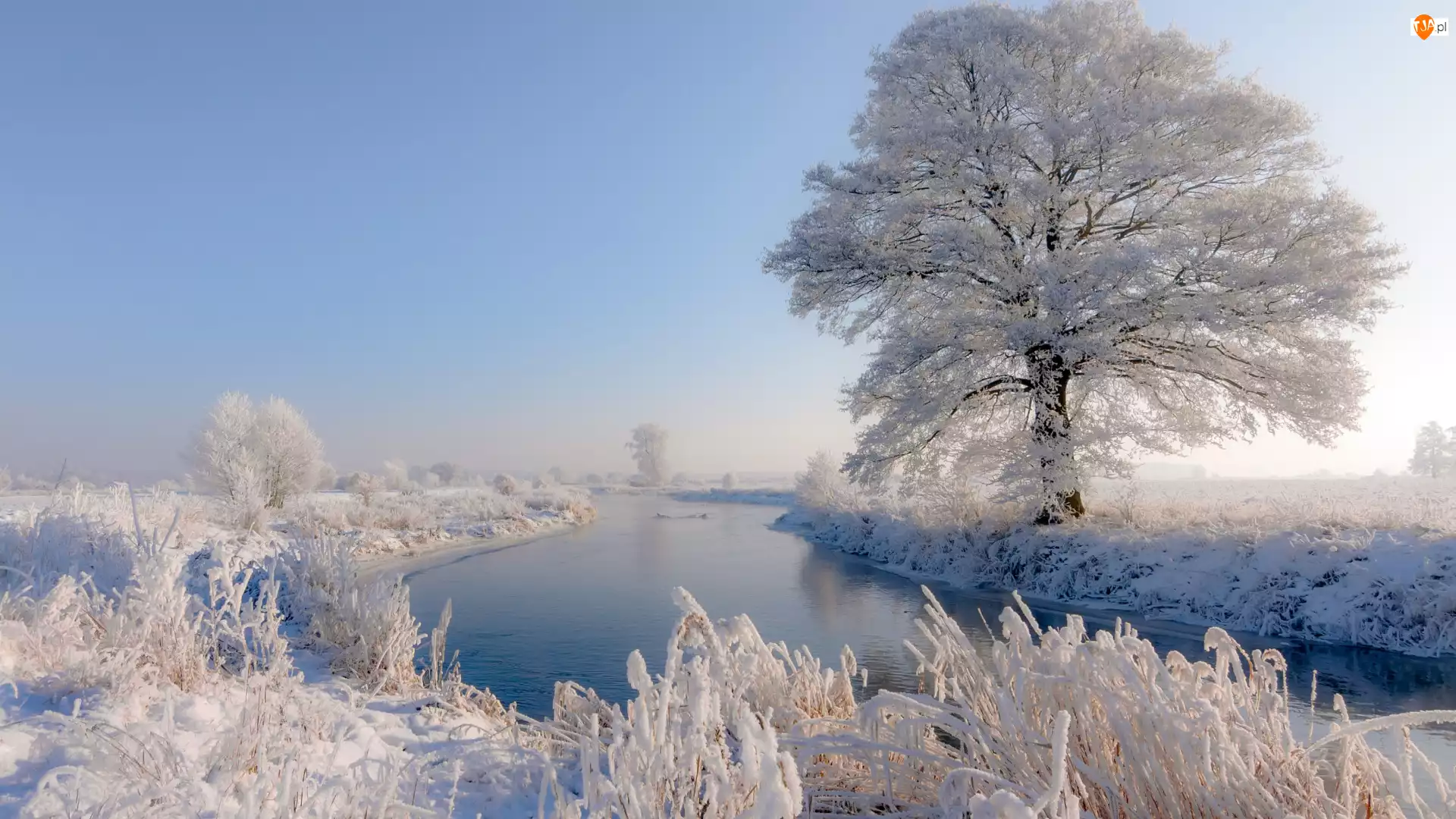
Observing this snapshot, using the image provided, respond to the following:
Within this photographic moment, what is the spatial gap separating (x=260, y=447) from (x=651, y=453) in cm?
4777

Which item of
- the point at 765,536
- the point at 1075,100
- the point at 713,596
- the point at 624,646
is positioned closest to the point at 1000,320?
the point at 1075,100

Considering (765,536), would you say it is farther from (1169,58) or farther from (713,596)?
(1169,58)

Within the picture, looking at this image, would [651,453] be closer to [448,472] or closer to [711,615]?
[448,472]

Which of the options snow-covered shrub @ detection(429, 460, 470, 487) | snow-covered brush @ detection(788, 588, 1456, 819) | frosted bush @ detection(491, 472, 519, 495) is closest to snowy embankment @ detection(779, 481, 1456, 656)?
snow-covered brush @ detection(788, 588, 1456, 819)

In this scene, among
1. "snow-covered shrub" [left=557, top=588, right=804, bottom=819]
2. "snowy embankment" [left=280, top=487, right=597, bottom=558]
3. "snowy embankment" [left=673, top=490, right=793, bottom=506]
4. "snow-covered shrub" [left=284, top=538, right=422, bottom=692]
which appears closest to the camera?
"snow-covered shrub" [left=557, top=588, right=804, bottom=819]

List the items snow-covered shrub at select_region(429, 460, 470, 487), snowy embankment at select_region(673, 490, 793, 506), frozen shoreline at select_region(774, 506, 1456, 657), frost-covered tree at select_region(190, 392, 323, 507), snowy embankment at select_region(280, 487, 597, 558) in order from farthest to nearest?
1. snow-covered shrub at select_region(429, 460, 470, 487)
2. snowy embankment at select_region(673, 490, 793, 506)
3. frost-covered tree at select_region(190, 392, 323, 507)
4. snowy embankment at select_region(280, 487, 597, 558)
5. frozen shoreline at select_region(774, 506, 1456, 657)

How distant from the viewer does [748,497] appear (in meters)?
45.6

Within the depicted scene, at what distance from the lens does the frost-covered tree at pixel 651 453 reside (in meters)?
69.7

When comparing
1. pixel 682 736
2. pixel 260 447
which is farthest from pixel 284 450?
pixel 682 736

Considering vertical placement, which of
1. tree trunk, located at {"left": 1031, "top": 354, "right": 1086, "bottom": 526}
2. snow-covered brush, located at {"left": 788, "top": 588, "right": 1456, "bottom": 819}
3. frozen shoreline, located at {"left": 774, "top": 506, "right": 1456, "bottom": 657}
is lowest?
frozen shoreline, located at {"left": 774, "top": 506, "right": 1456, "bottom": 657}

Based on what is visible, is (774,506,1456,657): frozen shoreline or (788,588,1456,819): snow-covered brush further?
(774,506,1456,657): frozen shoreline

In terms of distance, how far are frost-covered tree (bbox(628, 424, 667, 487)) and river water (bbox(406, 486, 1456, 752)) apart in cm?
5253

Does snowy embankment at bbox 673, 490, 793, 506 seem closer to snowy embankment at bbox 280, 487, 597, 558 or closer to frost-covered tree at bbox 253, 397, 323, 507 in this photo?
snowy embankment at bbox 280, 487, 597, 558

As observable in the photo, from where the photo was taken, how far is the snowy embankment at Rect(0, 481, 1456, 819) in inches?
60.6
